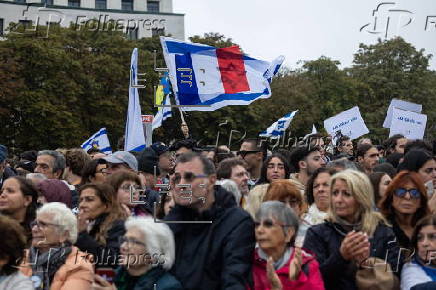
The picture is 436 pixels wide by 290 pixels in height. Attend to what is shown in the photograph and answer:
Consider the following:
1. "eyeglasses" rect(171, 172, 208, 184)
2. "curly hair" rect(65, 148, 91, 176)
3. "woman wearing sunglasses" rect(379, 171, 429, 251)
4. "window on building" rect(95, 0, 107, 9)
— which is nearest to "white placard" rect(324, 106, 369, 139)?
"curly hair" rect(65, 148, 91, 176)

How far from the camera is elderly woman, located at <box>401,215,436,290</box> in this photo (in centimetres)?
489

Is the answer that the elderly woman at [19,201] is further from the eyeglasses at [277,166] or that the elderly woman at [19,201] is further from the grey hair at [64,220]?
the eyeglasses at [277,166]

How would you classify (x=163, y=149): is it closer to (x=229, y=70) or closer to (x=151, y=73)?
(x=229, y=70)

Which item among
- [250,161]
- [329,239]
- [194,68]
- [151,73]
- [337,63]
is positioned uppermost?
[337,63]

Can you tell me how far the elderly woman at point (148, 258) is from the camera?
4637mm

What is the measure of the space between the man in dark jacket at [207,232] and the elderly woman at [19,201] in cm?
177

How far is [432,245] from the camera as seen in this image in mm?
4953

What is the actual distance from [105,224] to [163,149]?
3.47 meters

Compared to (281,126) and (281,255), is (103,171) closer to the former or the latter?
(281,255)

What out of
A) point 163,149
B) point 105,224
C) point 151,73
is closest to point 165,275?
Answer: point 105,224

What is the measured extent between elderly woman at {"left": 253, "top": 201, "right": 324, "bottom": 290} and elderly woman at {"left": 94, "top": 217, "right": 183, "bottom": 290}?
559 millimetres

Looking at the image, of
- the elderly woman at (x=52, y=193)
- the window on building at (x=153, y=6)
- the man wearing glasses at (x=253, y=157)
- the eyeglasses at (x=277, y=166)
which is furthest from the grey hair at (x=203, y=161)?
the window on building at (x=153, y=6)

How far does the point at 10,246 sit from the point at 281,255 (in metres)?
1.73

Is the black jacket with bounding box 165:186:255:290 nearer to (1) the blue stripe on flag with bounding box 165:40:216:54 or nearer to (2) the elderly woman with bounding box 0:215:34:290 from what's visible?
(2) the elderly woman with bounding box 0:215:34:290
